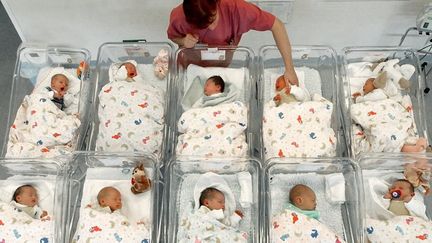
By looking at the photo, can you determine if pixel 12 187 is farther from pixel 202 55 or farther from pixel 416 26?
pixel 416 26

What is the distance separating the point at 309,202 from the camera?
1966mm

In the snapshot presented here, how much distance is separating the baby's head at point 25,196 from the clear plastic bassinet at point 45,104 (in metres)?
0.16

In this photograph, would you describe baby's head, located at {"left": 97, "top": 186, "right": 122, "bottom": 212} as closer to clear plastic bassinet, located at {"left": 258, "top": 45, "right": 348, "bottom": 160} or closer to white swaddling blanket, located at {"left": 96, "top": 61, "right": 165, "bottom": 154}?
white swaddling blanket, located at {"left": 96, "top": 61, "right": 165, "bottom": 154}

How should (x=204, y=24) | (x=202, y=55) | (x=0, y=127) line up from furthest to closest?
(x=0, y=127) < (x=202, y=55) < (x=204, y=24)

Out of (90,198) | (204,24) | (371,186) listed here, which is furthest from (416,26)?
(90,198)

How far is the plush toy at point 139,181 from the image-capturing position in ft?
6.47

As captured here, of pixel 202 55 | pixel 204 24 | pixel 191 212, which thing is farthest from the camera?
pixel 202 55

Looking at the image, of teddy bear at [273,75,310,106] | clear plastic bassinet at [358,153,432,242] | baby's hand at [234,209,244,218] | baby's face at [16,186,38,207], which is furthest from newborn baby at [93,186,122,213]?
clear plastic bassinet at [358,153,432,242]

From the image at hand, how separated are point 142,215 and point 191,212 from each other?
225mm

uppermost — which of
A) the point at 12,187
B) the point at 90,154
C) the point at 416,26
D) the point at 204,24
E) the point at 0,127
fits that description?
the point at 416,26

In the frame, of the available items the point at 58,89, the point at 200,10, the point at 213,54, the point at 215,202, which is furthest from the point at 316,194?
the point at 58,89

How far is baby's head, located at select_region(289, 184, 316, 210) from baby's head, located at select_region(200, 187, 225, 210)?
310 mm

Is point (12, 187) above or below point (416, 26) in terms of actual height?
below

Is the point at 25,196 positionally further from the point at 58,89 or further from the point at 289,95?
the point at 289,95
